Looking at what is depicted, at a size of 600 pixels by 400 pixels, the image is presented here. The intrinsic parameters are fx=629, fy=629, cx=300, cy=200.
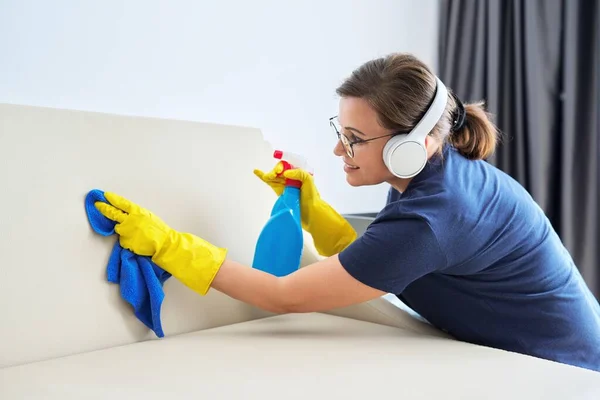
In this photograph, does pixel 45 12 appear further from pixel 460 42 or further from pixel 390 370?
pixel 460 42

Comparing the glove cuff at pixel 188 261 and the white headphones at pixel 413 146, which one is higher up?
the white headphones at pixel 413 146

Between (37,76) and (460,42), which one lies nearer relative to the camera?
(37,76)

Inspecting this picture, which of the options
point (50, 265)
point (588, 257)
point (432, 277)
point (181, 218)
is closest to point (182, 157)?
point (181, 218)

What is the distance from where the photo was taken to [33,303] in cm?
108

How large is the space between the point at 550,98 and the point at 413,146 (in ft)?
5.21

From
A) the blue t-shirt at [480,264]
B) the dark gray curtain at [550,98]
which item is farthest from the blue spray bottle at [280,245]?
the dark gray curtain at [550,98]

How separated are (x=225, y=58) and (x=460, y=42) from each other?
4.33 ft

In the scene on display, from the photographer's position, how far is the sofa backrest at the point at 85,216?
109 cm

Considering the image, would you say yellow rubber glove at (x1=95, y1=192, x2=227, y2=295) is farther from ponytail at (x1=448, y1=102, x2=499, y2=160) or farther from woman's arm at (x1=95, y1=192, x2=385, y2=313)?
ponytail at (x1=448, y1=102, x2=499, y2=160)

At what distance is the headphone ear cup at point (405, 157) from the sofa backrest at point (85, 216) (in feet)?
1.48

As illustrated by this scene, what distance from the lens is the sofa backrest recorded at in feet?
3.56

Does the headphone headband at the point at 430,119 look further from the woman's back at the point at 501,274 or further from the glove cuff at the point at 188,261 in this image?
the glove cuff at the point at 188,261

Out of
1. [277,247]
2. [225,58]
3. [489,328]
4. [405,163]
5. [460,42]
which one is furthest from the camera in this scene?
[460,42]

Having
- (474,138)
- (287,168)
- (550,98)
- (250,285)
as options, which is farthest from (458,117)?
(550,98)
